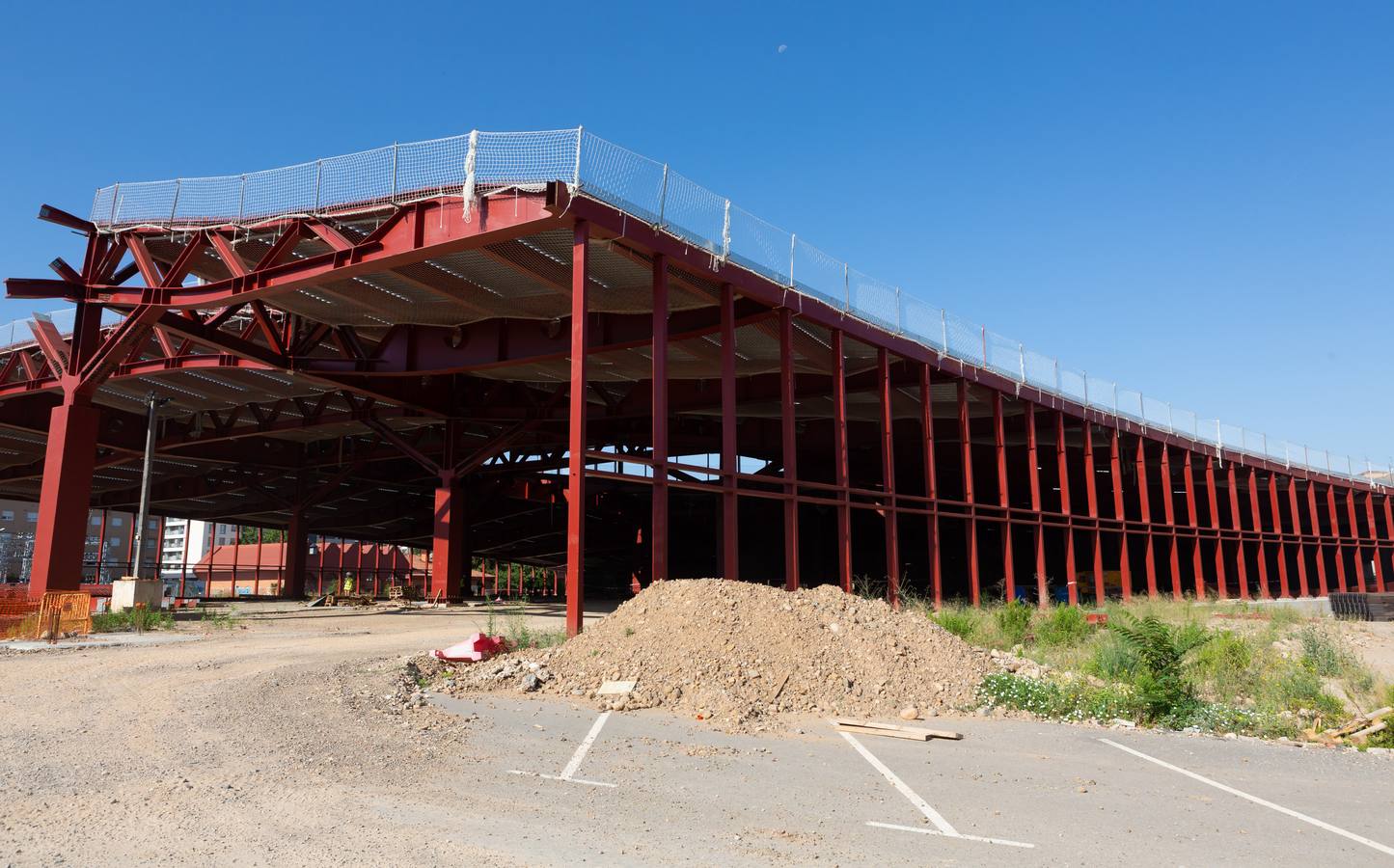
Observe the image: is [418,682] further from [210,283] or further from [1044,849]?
[210,283]

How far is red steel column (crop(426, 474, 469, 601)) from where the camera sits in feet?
125

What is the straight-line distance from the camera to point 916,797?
25.4 feet

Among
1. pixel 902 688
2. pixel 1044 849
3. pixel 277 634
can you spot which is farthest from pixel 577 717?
pixel 277 634

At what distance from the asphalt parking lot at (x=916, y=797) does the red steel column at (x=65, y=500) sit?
21702 millimetres

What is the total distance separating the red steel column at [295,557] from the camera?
167 feet

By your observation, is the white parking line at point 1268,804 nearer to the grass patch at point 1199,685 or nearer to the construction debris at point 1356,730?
the grass patch at point 1199,685

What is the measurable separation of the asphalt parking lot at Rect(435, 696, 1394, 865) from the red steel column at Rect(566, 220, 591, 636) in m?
5.03

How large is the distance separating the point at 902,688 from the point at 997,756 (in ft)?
10.3

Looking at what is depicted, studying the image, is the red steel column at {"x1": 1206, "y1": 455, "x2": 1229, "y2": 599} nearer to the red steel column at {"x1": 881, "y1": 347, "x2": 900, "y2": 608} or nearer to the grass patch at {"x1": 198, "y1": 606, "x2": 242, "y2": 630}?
the red steel column at {"x1": 881, "y1": 347, "x2": 900, "y2": 608}

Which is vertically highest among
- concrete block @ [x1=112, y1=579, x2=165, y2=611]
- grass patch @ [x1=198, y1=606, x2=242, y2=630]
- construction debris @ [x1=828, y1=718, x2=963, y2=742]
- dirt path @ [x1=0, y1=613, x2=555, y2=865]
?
concrete block @ [x1=112, y1=579, x2=165, y2=611]

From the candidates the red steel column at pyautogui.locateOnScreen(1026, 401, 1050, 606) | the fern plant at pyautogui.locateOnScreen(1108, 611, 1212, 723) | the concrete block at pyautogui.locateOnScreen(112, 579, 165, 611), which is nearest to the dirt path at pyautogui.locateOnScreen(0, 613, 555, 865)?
the fern plant at pyautogui.locateOnScreen(1108, 611, 1212, 723)

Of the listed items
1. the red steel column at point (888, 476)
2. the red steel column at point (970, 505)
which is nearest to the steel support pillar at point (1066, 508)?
the red steel column at point (970, 505)

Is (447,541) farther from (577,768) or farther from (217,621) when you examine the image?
(577,768)

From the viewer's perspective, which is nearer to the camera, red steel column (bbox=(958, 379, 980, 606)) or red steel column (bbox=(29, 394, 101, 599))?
red steel column (bbox=(29, 394, 101, 599))
